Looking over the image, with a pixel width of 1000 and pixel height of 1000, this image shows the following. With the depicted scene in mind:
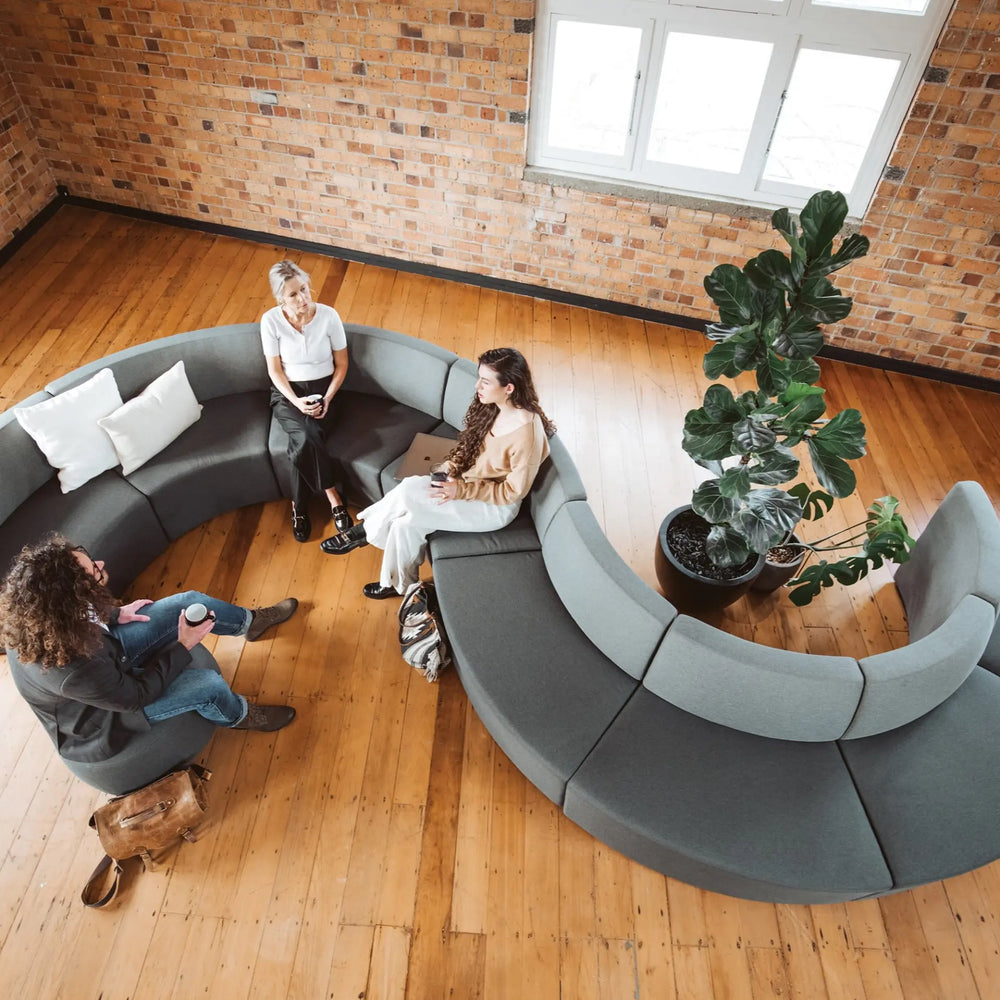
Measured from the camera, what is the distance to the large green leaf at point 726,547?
2.97 meters

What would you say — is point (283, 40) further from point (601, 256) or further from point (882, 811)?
point (882, 811)

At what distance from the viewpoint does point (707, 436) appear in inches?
108

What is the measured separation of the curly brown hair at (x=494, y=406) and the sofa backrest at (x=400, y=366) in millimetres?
488

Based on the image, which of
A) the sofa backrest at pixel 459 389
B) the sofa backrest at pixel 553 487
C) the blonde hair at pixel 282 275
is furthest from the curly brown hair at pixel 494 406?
the blonde hair at pixel 282 275

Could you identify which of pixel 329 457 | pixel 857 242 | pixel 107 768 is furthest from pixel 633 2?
pixel 107 768

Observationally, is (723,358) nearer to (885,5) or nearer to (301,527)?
(301,527)

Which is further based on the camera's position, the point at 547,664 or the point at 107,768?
the point at 547,664

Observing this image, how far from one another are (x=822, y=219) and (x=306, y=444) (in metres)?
2.43

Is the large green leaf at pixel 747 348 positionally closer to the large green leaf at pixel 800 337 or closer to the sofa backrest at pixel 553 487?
the large green leaf at pixel 800 337

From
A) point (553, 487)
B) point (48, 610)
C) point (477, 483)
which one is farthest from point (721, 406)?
point (48, 610)

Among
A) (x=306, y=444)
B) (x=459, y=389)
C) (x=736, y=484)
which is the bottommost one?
(x=306, y=444)

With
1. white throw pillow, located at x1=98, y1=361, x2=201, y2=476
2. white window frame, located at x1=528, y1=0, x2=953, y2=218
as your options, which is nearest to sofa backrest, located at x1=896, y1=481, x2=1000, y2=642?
white window frame, located at x1=528, y1=0, x2=953, y2=218

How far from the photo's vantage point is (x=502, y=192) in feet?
15.8

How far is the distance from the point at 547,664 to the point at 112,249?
4.71m
